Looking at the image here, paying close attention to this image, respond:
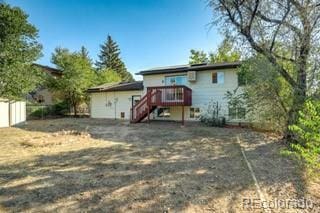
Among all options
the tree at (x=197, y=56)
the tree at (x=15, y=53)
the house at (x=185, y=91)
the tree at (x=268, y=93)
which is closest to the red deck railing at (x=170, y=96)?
the house at (x=185, y=91)

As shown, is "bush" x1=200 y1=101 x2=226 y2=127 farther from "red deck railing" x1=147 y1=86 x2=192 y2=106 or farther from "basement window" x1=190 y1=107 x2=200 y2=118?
"red deck railing" x1=147 y1=86 x2=192 y2=106

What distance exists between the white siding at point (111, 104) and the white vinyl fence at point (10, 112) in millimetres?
6110

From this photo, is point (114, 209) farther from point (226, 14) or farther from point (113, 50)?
point (113, 50)

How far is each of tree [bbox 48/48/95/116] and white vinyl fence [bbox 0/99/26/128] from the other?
605 cm

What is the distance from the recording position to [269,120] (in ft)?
35.2

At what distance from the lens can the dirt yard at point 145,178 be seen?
4.04m

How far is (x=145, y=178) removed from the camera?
17.4 feet

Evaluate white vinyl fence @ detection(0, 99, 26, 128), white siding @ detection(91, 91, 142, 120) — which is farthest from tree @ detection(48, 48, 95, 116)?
white vinyl fence @ detection(0, 99, 26, 128)

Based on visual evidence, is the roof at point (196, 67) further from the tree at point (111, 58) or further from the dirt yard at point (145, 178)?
the tree at point (111, 58)

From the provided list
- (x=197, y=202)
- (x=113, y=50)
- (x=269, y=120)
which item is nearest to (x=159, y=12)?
(x=269, y=120)

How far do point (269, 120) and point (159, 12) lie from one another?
8.45 metres

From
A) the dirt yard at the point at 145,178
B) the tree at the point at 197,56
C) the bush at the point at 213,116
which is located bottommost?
the dirt yard at the point at 145,178

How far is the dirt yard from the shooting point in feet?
13.3

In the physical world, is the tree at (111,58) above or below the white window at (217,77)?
above
